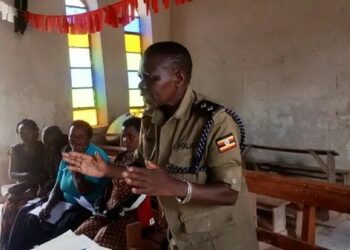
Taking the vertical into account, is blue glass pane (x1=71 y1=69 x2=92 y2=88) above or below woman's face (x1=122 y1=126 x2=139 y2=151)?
above

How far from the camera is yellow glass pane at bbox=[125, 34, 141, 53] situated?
7125 millimetres

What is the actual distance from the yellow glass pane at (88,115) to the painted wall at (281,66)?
206 centimetres

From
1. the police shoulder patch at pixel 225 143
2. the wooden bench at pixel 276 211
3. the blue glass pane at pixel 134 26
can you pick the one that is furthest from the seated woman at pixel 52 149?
the blue glass pane at pixel 134 26

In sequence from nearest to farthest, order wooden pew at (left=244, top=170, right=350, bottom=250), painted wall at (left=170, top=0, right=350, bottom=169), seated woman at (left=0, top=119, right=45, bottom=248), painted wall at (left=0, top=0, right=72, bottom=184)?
wooden pew at (left=244, top=170, right=350, bottom=250) < seated woman at (left=0, top=119, right=45, bottom=248) < painted wall at (left=170, top=0, right=350, bottom=169) < painted wall at (left=0, top=0, right=72, bottom=184)

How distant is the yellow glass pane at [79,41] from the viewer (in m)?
6.38

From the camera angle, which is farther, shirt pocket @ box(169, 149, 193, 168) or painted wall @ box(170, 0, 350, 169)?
painted wall @ box(170, 0, 350, 169)

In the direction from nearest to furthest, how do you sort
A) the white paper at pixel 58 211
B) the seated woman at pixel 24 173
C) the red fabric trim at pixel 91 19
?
the white paper at pixel 58 211, the seated woman at pixel 24 173, the red fabric trim at pixel 91 19

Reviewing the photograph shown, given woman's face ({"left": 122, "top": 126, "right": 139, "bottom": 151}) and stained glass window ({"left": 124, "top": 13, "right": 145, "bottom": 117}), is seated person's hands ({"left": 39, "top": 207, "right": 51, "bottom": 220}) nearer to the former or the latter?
woman's face ({"left": 122, "top": 126, "right": 139, "bottom": 151})

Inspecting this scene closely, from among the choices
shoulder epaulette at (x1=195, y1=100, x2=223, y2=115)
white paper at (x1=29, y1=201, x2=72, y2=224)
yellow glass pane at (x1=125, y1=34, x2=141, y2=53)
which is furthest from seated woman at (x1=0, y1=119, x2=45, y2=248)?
yellow glass pane at (x1=125, y1=34, x2=141, y2=53)

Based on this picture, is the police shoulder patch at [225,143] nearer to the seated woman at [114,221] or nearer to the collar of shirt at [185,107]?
the collar of shirt at [185,107]

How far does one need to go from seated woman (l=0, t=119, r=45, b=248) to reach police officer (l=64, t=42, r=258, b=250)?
2.55 meters

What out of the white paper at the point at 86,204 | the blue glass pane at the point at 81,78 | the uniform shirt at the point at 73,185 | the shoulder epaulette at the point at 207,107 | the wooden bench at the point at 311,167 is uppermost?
the blue glass pane at the point at 81,78

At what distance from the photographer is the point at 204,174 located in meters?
1.06

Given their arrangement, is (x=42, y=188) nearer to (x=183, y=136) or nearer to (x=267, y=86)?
(x=183, y=136)
